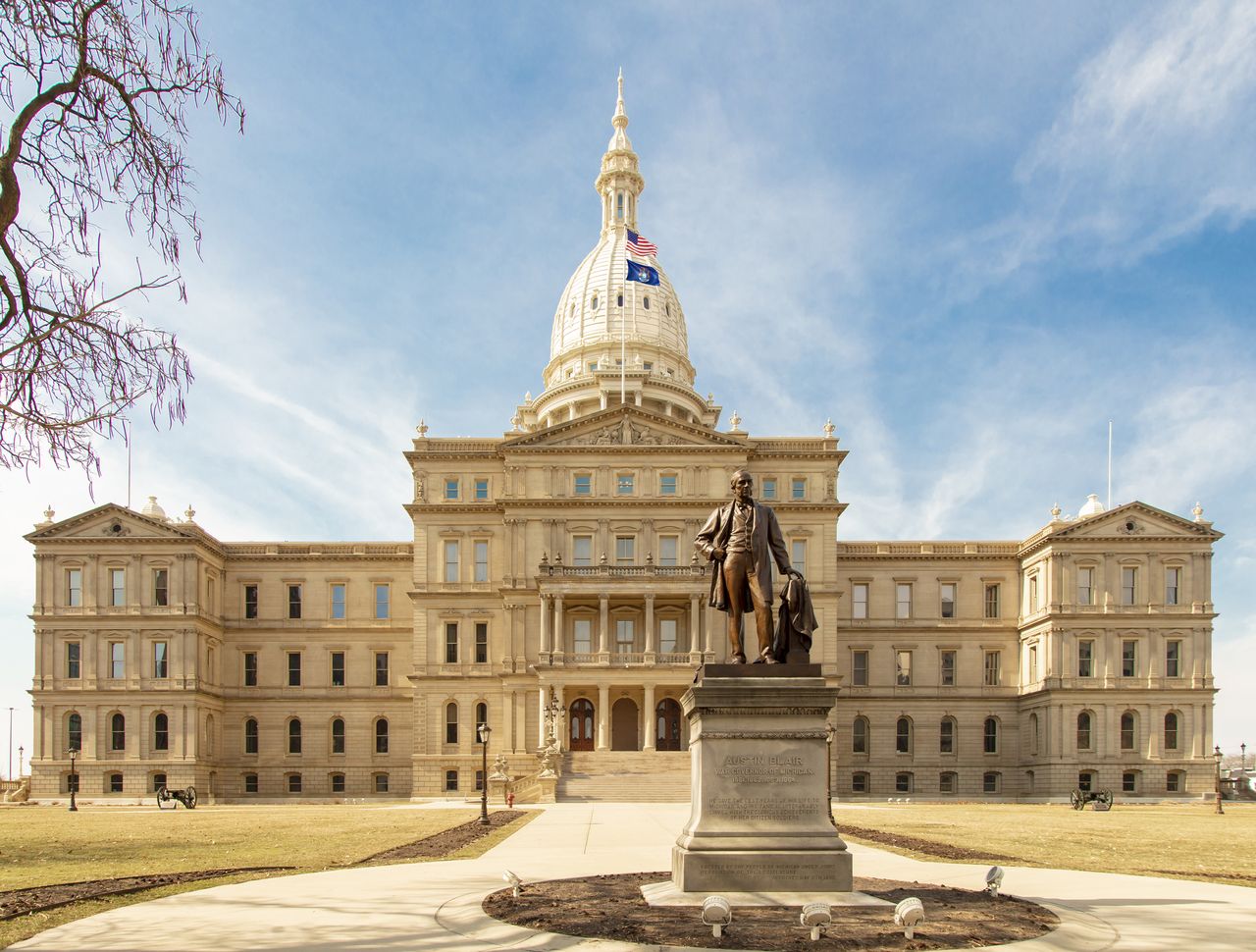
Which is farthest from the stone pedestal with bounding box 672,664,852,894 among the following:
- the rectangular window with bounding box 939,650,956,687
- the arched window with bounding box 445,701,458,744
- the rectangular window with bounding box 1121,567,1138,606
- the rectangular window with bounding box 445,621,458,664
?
the rectangular window with bounding box 939,650,956,687

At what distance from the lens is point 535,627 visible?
6956cm

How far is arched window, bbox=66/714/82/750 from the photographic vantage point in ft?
237

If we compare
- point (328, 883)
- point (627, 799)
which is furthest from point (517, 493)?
point (328, 883)

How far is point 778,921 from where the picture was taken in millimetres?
13891

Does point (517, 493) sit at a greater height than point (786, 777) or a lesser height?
greater

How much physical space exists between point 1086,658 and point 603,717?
30.4 m

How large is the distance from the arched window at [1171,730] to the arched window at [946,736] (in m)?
12.5

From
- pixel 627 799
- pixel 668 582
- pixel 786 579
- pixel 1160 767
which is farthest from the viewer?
pixel 1160 767

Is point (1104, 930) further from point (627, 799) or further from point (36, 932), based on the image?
point (627, 799)

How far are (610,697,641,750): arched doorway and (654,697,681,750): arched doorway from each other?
4.53 feet

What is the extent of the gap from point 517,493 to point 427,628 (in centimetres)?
966

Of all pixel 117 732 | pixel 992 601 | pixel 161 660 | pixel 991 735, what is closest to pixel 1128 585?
pixel 992 601

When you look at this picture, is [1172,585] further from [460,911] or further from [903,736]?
[460,911]

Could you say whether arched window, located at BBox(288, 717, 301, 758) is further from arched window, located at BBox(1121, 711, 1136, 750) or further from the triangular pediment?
arched window, located at BBox(1121, 711, 1136, 750)
